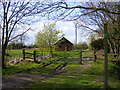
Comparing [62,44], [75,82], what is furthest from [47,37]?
[75,82]

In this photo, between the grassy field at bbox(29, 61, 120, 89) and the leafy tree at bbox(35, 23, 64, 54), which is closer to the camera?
the grassy field at bbox(29, 61, 120, 89)

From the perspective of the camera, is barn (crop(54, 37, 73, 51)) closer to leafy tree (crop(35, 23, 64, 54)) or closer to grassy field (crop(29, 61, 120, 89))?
leafy tree (crop(35, 23, 64, 54))

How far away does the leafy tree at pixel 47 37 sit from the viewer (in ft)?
58.0

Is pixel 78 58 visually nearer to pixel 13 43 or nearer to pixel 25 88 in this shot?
pixel 13 43

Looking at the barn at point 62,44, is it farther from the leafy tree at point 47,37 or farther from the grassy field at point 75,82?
the grassy field at point 75,82

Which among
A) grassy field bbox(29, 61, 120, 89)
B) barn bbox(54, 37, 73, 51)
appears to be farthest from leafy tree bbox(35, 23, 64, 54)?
grassy field bbox(29, 61, 120, 89)

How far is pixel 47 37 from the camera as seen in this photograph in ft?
61.2

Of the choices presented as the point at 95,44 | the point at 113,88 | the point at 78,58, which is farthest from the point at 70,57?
the point at 95,44

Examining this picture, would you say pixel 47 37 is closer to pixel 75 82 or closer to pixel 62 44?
pixel 62 44

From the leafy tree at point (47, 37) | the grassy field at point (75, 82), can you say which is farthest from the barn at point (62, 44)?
the grassy field at point (75, 82)

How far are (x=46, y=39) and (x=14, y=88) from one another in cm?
1369

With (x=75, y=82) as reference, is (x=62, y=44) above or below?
above

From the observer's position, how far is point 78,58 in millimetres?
13570

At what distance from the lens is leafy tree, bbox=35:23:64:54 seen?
17688 millimetres
